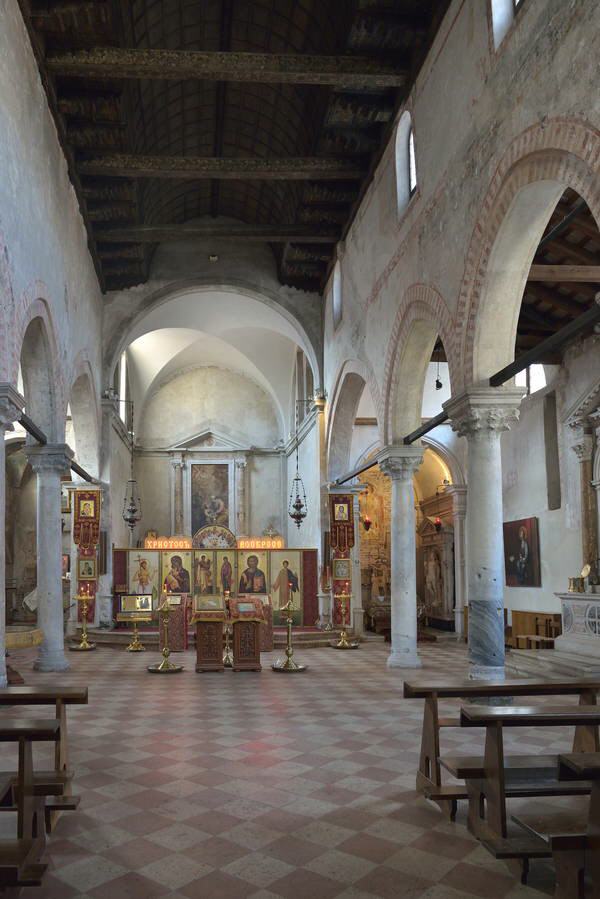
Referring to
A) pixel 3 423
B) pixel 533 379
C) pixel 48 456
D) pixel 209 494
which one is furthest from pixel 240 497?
pixel 3 423

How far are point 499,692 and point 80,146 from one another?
12093 mm

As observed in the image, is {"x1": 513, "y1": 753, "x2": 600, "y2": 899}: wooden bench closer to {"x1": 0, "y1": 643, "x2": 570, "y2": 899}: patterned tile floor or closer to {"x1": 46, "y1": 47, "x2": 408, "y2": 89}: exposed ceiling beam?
{"x1": 0, "y1": 643, "x2": 570, "y2": 899}: patterned tile floor

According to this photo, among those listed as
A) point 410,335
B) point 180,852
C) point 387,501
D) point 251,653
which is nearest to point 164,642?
point 251,653

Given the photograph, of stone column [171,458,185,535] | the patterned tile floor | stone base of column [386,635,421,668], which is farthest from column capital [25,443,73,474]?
stone column [171,458,185,535]

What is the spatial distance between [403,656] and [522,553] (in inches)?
215

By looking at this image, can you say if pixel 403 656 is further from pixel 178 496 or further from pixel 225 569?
pixel 178 496

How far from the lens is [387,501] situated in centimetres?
2752

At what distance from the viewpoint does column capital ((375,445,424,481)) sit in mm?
14188

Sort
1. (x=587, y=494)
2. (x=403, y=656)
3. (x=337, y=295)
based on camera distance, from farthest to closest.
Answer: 1. (x=337, y=295)
2. (x=587, y=494)
3. (x=403, y=656)

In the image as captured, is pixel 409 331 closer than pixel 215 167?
Yes

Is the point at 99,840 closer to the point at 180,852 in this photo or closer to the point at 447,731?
the point at 180,852

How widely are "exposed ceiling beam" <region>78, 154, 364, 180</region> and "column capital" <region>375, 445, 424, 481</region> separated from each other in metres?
5.18

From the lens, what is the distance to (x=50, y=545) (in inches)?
578

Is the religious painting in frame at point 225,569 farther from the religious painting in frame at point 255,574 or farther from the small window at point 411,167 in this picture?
the small window at point 411,167
